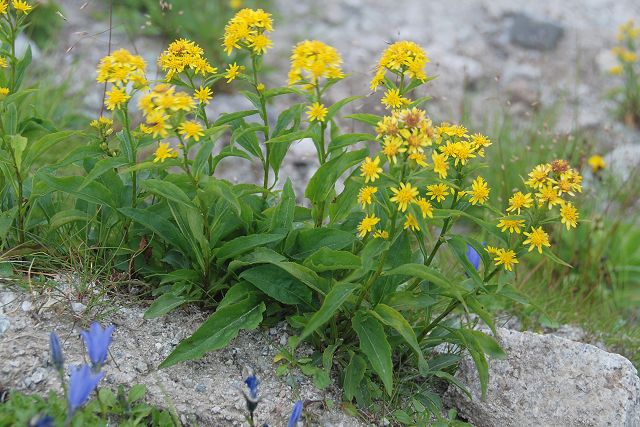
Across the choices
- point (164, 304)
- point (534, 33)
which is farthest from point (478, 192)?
point (534, 33)

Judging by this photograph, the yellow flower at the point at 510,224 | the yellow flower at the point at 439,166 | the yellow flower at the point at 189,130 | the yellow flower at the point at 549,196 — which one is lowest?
the yellow flower at the point at 510,224

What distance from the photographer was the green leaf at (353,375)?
2416 millimetres

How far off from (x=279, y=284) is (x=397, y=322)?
0.45 m

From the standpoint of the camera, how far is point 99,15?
566cm

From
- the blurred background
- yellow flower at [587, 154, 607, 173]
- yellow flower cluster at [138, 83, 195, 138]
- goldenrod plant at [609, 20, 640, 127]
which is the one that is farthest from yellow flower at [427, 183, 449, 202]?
goldenrod plant at [609, 20, 640, 127]

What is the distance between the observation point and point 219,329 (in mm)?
2398

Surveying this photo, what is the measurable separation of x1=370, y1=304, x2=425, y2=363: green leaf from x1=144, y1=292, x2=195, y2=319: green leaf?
2.17ft

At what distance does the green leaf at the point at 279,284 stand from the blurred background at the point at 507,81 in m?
1.29

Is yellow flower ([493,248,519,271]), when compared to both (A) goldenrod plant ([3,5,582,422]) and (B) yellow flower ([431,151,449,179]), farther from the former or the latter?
(B) yellow flower ([431,151,449,179])

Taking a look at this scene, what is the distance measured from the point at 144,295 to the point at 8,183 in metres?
0.63

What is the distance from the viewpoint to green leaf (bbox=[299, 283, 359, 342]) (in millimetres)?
2162

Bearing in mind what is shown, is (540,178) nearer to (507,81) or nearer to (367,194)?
(367,194)

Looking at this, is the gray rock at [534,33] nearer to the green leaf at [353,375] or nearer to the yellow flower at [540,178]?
the yellow flower at [540,178]

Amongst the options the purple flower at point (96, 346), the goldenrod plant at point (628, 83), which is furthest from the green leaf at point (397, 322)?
the goldenrod plant at point (628, 83)
